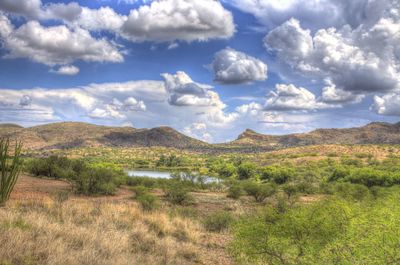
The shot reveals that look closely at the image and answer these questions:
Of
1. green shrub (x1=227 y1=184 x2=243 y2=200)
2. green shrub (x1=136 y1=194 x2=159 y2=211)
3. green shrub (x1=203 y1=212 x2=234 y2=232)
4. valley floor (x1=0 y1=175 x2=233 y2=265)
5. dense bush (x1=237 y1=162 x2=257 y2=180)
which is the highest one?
valley floor (x1=0 y1=175 x2=233 y2=265)

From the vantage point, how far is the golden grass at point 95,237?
944 cm

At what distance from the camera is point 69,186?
31938mm

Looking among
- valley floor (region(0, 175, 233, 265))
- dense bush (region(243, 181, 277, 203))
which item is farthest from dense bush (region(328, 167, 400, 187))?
valley floor (region(0, 175, 233, 265))

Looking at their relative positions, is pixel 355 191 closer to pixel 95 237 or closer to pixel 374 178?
pixel 374 178

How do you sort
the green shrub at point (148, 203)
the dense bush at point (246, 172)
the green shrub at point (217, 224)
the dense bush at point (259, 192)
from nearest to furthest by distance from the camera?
1. the green shrub at point (217, 224)
2. the green shrub at point (148, 203)
3. the dense bush at point (259, 192)
4. the dense bush at point (246, 172)

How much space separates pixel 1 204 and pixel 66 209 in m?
3.28

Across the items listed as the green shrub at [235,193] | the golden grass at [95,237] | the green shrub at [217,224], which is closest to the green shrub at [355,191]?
the green shrub at [235,193]

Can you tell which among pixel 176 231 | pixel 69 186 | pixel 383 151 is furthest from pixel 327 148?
pixel 176 231

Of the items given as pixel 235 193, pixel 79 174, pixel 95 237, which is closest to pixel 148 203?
pixel 95 237

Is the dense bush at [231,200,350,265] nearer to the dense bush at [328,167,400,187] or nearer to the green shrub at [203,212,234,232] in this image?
the green shrub at [203,212,234,232]

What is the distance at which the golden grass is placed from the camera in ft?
31.0

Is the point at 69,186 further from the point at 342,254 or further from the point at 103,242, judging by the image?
the point at 342,254

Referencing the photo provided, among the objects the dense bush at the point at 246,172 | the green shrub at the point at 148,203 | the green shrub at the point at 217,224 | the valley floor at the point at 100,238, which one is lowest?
the dense bush at the point at 246,172

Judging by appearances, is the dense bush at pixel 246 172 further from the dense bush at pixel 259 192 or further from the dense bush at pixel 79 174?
the dense bush at pixel 79 174
